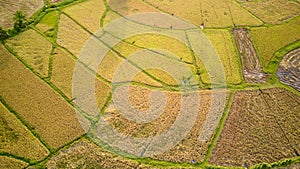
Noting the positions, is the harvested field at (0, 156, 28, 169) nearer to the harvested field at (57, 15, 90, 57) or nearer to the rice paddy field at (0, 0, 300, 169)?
the rice paddy field at (0, 0, 300, 169)

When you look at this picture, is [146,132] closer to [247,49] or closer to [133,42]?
[133,42]

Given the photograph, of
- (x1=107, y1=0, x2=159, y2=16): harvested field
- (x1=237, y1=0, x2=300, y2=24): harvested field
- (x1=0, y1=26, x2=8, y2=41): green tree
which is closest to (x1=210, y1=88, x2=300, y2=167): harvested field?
(x1=237, y1=0, x2=300, y2=24): harvested field

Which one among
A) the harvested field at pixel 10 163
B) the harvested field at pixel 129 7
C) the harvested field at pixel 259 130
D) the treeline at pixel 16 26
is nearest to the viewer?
the harvested field at pixel 10 163

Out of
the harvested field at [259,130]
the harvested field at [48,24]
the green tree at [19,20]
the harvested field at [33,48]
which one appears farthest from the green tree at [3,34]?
the harvested field at [259,130]

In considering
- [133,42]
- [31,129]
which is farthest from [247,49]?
[31,129]

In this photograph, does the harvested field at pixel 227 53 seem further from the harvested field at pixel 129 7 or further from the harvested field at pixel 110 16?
the harvested field at pixel 110 16

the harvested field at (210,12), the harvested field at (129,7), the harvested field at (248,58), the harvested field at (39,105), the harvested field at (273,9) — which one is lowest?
the harvested field at (39,105)
